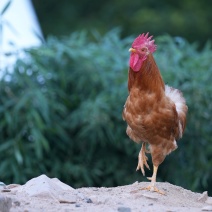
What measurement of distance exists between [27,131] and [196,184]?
79.8 inches

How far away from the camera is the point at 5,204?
21.0ft

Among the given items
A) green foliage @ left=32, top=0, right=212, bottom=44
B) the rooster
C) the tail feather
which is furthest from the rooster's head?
green foliage @ left=32, top=0, right=212, bottom=44

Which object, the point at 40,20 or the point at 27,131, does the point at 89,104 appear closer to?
the point at 27,131

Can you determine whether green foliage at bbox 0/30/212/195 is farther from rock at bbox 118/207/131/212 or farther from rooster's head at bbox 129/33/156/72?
rock at bbox 118/207/131/212

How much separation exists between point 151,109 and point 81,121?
256cm

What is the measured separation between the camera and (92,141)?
34.1ft

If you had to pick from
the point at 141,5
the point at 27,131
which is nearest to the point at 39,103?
the point at 27,131

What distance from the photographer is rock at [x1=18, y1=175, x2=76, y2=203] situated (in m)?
7.16

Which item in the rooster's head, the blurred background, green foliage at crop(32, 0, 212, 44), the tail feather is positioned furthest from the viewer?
green foliage at crop(32, 0, 212, 44)

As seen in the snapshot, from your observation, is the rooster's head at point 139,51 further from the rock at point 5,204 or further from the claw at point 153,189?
the rock at point 5,204

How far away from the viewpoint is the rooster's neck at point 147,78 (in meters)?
7.99

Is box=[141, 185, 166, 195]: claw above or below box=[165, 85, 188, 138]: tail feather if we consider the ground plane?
below

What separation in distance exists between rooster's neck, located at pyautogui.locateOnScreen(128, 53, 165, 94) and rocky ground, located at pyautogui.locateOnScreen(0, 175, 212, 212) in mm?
878

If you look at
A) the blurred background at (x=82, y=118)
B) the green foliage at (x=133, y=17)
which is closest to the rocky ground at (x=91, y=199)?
the blurred background at (x=82, y=118)
